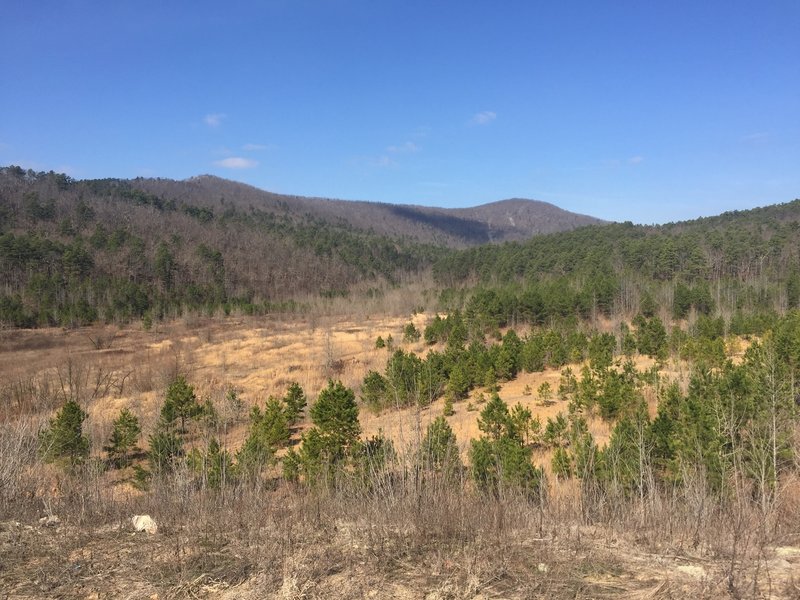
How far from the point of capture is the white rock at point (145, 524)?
15.8 ft

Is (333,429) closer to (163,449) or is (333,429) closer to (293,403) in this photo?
(163,449)

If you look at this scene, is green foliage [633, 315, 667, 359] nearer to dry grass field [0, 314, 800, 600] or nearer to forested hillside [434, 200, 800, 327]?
forested hillside [434, 200, 800, 327]

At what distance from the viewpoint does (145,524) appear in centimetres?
485

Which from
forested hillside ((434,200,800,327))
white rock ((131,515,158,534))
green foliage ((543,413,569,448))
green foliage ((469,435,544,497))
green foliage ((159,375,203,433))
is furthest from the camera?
forested hillside ((434,200,800,327))

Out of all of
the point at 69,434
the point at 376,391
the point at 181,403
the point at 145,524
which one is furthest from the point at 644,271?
the point at 145,524

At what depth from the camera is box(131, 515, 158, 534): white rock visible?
4.81 m

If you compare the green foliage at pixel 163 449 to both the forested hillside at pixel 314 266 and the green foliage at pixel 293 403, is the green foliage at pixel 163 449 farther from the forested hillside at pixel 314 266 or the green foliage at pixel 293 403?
the forested hillside at pixel 314 266

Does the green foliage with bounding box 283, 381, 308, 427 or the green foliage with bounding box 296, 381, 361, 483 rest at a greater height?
the green foliage with bounding box 296, 381, 361, 483

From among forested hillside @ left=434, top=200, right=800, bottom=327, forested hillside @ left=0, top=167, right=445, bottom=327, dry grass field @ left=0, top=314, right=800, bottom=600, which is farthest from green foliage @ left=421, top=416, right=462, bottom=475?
forested hillside @ left=0, top=167, right=445, bottom=327

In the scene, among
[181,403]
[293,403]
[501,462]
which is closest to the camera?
[501,462]

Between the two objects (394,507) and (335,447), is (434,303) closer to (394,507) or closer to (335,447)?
(335,447)

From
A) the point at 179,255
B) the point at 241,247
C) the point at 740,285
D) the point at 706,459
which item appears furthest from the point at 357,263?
the point at 706,459

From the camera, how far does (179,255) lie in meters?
88.1

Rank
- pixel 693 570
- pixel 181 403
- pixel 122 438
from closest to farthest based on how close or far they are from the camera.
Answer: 1. pixel 693 570
2. pixel 122 438
3. pixel 181 403
